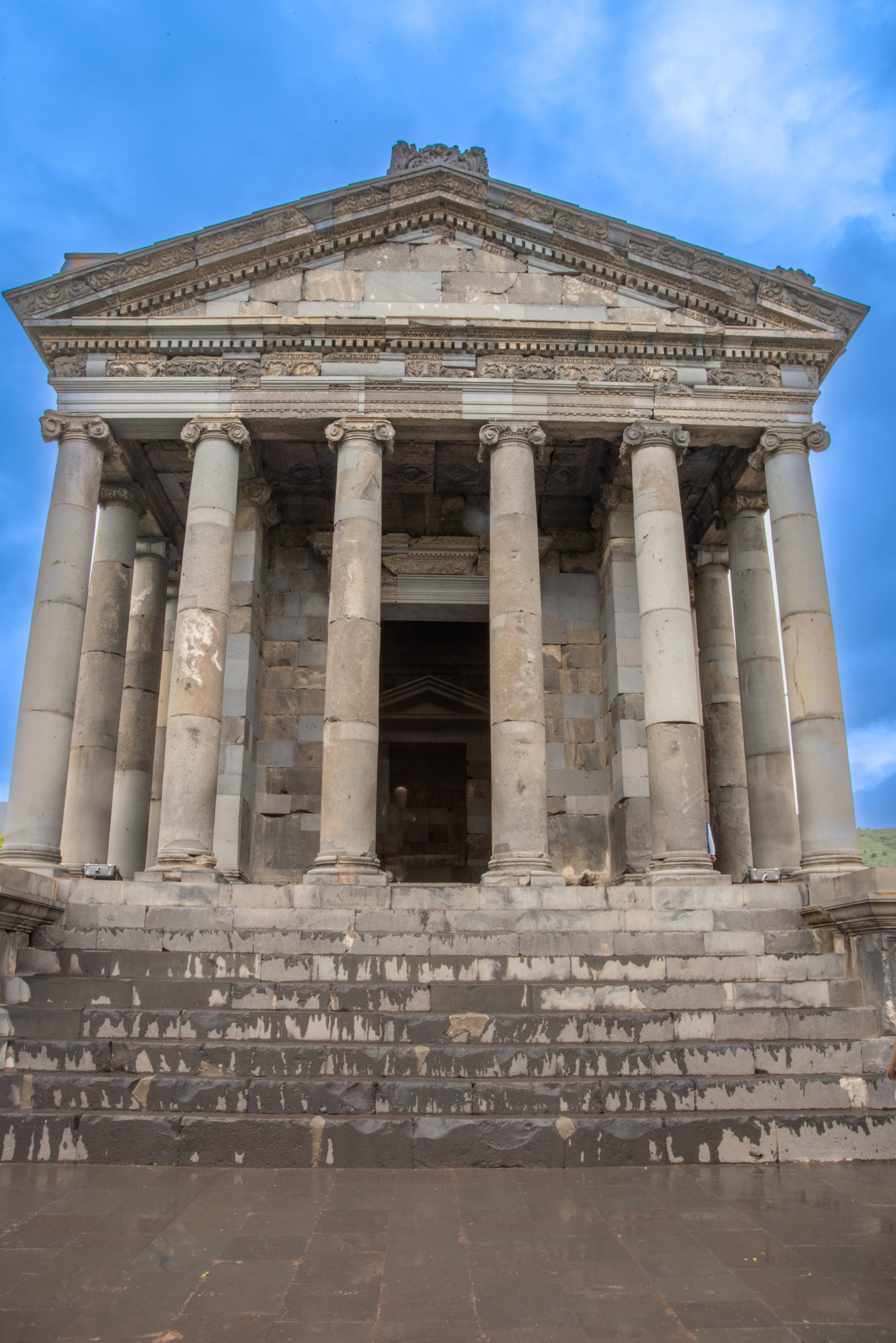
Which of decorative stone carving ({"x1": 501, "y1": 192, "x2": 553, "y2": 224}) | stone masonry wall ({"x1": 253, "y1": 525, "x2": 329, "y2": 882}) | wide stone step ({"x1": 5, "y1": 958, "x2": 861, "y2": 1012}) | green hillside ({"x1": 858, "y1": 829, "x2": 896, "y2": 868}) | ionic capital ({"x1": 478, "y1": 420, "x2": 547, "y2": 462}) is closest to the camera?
wide stone step ({"x1": 5, "y1": 958, "x2": 861, "y2": 1012})

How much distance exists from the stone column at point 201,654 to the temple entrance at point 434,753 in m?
7.73

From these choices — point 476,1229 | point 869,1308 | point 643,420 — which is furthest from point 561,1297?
point 643,420

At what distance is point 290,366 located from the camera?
1546cm

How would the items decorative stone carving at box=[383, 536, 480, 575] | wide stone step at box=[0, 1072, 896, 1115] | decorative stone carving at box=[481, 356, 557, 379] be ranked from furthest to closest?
decorative stone carving at box=[383, 536, 480, 575] → decorative stone carving at box=[481, 356, 557, 379] → wide stone step at box=[0, 1072, 896, 1115]

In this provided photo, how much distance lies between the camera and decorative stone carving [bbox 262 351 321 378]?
15.4m

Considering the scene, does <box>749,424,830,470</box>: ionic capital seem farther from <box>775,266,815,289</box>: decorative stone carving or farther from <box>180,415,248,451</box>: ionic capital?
<box>180,415,248,451</box>: ionic capital

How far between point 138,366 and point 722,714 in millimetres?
12629

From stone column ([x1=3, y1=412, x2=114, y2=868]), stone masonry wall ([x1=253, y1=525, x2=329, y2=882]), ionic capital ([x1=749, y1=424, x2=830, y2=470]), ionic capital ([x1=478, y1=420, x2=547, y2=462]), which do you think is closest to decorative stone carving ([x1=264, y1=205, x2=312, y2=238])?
stone column ([x1=3, y1=412, x2=114, y2=868])

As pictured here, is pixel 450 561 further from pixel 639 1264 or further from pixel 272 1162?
pixel 639 1264

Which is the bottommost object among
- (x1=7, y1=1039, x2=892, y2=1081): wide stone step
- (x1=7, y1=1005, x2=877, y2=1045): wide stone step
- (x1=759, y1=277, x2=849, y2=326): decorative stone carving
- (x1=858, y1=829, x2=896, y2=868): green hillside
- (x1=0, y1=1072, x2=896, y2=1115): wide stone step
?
(x1=0, y1=1072, x2=896, y2=1115): wide stone step

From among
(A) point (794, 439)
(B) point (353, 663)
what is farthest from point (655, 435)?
(B) point (353, 663)

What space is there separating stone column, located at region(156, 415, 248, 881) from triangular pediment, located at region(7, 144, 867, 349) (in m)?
2.50

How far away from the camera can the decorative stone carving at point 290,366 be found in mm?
15430

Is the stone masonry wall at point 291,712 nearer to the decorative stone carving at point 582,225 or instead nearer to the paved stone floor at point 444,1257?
the decorative stone carving at point 582,225
